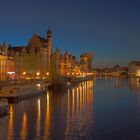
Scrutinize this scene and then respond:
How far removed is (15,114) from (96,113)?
9.14 m

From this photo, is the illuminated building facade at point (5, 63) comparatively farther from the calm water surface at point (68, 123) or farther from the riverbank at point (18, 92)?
the calm water surface at point (68, 123)

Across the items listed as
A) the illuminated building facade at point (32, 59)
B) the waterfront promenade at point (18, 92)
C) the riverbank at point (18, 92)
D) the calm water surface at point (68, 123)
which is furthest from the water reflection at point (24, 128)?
the illuminated building facade at point (32, 59)

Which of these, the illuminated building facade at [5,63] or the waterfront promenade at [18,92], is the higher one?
the illuminated building facade at [5,63]

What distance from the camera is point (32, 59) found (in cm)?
9562

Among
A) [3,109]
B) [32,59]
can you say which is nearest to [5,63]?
[32,59]

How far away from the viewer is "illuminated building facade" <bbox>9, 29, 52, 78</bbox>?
94162 mm

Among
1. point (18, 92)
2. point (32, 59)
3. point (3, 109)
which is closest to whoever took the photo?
point (3, 109)

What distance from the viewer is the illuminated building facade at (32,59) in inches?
3707

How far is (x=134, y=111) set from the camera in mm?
44344

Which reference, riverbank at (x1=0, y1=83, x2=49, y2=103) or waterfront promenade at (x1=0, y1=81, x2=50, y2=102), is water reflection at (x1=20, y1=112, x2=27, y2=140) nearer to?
riverbank at (x1=0, y1=83, x2=49, y2=103)

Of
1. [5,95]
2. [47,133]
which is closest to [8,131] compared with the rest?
[47,133]

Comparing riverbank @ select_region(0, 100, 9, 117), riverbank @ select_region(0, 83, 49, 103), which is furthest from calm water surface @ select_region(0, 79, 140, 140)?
riverbank @ select_region(0, 83, 49, 103)

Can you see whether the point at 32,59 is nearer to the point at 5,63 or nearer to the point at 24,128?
the point at 5,63

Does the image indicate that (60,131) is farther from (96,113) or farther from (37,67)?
(37,67)
